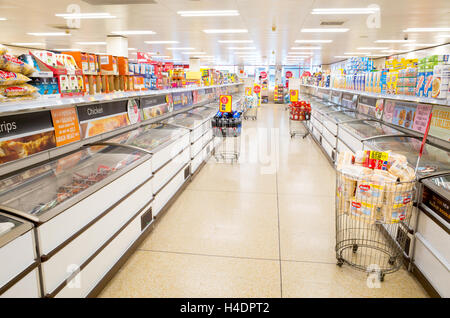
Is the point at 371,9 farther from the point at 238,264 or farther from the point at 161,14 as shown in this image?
the point at 238,264

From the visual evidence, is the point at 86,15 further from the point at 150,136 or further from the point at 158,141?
the point at 158,141

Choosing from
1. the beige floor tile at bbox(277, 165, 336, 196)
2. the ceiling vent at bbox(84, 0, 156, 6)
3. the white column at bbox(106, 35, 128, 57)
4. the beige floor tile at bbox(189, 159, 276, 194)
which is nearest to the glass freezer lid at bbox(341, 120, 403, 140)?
the beige floor tile at bbox(277, 165, 336, 196)

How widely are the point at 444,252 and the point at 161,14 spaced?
6407mm

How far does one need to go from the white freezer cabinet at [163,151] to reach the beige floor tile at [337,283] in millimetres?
1846

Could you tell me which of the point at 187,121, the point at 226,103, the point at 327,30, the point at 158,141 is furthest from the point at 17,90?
the point at 327,30

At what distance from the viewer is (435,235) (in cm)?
246

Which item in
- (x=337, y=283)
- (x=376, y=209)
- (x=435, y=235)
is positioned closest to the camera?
(x=435, y=235)

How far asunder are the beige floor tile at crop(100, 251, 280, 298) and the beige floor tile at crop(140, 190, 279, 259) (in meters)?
0.17

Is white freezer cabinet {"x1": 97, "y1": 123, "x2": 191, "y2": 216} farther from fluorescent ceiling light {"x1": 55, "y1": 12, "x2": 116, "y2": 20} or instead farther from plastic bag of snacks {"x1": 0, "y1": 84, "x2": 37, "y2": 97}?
fluorescent ceiling light {"x1": 55, "y1": 12, "x2": 116, "y2": 20}

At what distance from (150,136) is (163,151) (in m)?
0.60

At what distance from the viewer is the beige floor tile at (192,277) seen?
2.61 meters

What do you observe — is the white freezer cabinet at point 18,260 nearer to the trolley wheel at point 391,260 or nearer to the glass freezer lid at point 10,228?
the glass freezer lid at point 10,228
